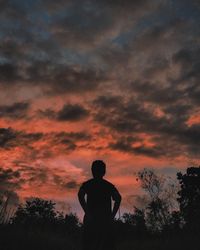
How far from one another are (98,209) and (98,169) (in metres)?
0.77

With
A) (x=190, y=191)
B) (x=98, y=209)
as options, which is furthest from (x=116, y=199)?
(x=190, y=191)

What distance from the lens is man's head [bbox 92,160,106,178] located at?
8.78 meters

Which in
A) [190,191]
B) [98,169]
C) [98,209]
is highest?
[190,191]

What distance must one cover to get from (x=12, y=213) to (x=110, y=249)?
670cm

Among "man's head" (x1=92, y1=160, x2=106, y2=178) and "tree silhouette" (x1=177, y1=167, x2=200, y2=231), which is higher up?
"tree silhouette" (x1=177, y1=167, x2=200, y2=231)

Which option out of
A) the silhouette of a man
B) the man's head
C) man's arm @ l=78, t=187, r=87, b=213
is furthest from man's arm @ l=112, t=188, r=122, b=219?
man's arm @ l=78, t=187, r=87, b=213

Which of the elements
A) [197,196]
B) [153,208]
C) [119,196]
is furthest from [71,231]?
[119,196]

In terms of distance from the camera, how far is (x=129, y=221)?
46906mm

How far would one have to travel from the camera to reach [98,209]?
28.2ft

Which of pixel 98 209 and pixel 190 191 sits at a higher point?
pixel 190 191

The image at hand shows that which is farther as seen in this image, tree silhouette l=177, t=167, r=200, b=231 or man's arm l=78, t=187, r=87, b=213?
tree silhouette l=177, t=167, r=200, b=231

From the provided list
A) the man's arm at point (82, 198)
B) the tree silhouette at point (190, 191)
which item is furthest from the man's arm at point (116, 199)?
the tree silhouette at point (190, 191)

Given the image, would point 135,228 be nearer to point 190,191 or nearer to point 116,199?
point 190,191

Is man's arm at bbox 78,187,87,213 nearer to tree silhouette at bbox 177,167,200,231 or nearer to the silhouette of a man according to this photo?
the silhouette of a man
